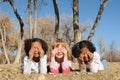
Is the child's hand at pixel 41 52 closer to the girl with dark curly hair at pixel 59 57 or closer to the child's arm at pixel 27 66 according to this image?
the girl with dark curly hair at pixel 59 57

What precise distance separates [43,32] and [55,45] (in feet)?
156

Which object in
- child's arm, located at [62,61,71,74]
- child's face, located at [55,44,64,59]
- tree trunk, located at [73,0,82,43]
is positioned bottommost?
child's arm, located at [62,61,71,74]

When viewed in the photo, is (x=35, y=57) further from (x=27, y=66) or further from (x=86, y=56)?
(x=86, y=56)

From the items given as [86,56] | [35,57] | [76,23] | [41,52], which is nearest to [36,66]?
[35,57]

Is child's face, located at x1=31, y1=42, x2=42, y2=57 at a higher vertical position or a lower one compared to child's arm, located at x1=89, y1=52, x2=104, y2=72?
higher

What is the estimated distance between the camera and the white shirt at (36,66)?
794 cm

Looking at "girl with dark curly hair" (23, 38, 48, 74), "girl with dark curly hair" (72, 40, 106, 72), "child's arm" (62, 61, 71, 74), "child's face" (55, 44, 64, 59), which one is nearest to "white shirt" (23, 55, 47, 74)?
"girl with dark curly hair" (23, 38, 48, 74)

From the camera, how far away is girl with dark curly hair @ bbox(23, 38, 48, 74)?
7938mm

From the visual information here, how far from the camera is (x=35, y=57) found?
8062mm

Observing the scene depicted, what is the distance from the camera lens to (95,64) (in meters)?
8.11

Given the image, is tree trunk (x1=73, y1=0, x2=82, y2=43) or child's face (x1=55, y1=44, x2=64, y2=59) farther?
tree trunk (x1=73, y1=0, x2=82, y2=43)

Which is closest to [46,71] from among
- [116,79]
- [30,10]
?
[116,79]

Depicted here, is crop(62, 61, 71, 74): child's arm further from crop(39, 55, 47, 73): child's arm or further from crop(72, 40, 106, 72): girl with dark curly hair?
crop(39, 55, 47, 73): child's arm

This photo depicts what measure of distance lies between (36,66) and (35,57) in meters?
0.23
